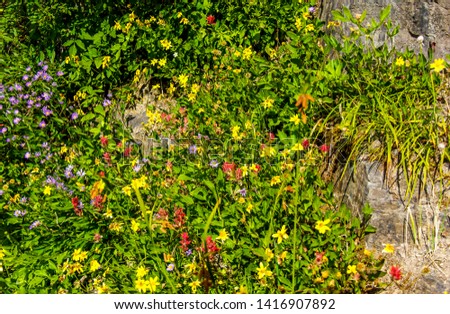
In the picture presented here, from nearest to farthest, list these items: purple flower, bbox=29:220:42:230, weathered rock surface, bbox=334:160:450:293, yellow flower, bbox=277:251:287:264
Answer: yellow flower, bbox=277:251:287:264 < weathered rock surface, bbox=334:160:450:293 < purple flower, bbox=29:220:42:230

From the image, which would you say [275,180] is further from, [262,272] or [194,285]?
[194,285]

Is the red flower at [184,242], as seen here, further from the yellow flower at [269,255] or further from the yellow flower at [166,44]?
the yellow flower at [166,44]

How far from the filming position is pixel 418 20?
331cm

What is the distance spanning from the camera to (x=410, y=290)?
8.29ft

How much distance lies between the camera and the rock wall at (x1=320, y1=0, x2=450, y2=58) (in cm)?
324

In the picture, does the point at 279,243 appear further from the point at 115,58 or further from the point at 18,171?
the point at 115,58

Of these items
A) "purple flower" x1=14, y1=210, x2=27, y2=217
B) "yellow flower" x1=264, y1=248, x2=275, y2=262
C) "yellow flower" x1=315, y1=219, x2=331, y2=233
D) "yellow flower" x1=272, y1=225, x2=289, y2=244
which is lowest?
"purple flower" x1=14, y1=210, x2=27, y2=217

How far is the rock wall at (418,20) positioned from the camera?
10.6ft

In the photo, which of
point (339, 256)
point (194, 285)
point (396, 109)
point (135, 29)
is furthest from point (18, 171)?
point (396, 109)

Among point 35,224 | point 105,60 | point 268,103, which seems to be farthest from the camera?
point 105,60

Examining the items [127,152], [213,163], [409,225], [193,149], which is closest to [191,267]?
[213,163]

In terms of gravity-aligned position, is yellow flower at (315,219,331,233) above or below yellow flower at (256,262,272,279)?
above

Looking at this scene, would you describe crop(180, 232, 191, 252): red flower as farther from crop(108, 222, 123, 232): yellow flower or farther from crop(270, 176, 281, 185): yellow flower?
crop(270, 176, 281, 185): yellow flower

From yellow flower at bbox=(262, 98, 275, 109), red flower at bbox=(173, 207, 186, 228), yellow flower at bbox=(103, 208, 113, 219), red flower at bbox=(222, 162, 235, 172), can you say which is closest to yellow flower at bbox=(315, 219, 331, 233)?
red flower at bbox=(222, 162, 235, 172)
